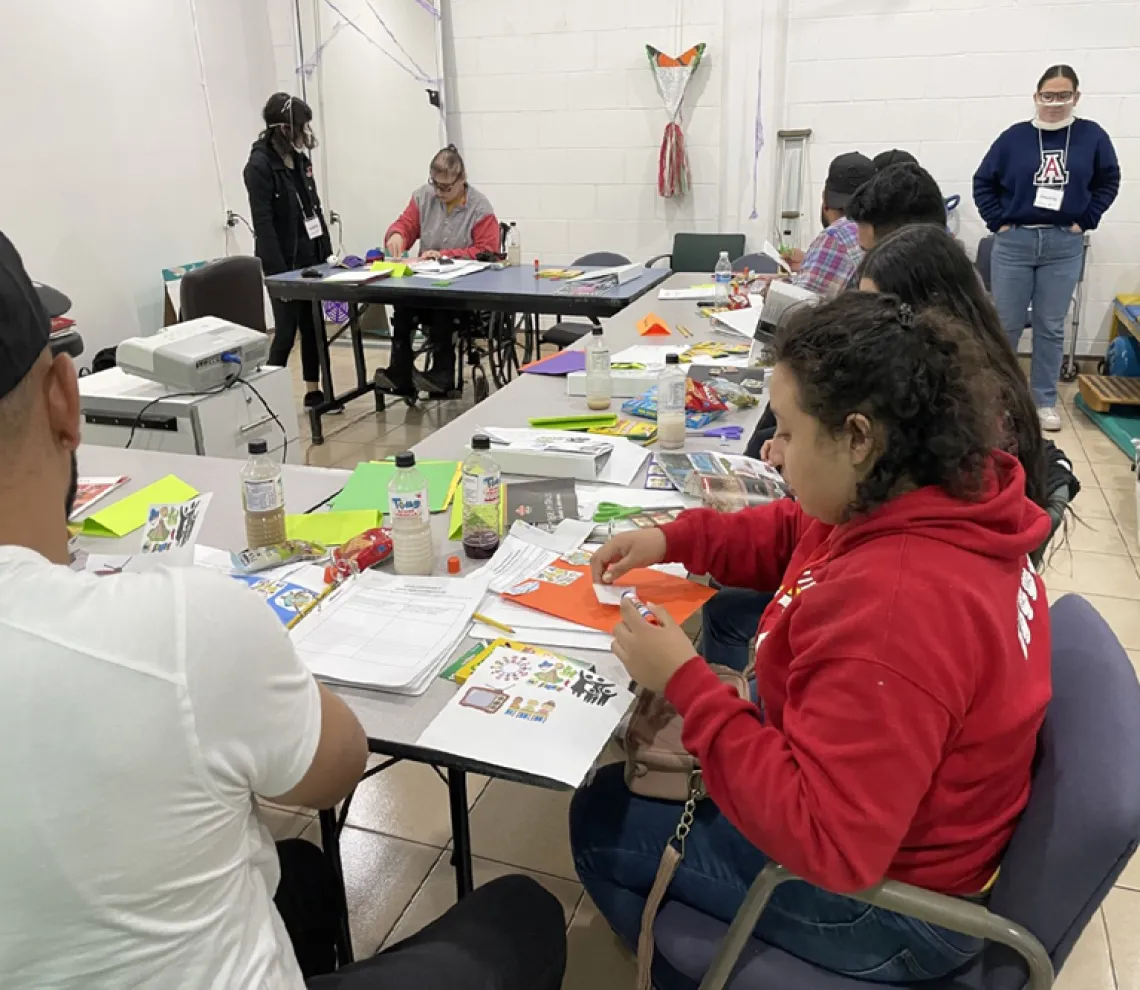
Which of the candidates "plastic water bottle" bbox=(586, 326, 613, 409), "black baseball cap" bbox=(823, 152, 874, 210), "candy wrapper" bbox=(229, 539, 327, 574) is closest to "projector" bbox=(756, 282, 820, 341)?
"plastic water bottle" bbox=(586, 326, 613, 409)

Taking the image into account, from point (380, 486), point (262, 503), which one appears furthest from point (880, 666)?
point (380, 486)

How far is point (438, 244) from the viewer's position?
4988 millimetres

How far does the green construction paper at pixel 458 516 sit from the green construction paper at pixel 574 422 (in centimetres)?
46

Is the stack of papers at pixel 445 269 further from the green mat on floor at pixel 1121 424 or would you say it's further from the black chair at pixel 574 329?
the green mat on floor at pixel 1121 424

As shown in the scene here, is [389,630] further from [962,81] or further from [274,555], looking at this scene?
[962,81]

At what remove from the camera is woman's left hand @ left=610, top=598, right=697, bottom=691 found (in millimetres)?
1139

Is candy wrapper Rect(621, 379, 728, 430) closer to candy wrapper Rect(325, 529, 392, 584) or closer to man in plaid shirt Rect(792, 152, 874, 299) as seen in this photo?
man in plaid shirt Rect(792, 152, 874, 299)

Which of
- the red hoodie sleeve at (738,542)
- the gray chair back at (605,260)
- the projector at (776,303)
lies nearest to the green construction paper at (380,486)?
the red hoodie sleeve at (738,542)

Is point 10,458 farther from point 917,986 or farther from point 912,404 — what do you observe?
point 917,986

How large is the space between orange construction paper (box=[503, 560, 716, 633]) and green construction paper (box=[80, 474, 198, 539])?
0.82 metres

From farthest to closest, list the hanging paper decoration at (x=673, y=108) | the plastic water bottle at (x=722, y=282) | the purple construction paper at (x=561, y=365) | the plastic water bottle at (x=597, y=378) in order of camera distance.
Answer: the hanging paper decoration at (x=673, y=108), the plastic water bottle at (x=722, y=282), the purple construction paper at (x=561, y=365), the plastic water bottle at (x=597, y=378)

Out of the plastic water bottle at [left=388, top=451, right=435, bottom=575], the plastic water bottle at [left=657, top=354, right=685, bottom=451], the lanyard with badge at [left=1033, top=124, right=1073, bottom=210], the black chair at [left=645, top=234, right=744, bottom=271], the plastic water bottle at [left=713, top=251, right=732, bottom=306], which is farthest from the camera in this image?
the black chair at [left=645, top=234, right=744, bottom=271]

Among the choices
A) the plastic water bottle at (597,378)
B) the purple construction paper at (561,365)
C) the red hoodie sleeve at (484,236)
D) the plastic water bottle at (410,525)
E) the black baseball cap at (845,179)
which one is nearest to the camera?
the plastic water bottle at (410,525)

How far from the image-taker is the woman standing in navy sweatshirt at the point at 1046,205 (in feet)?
14.3
